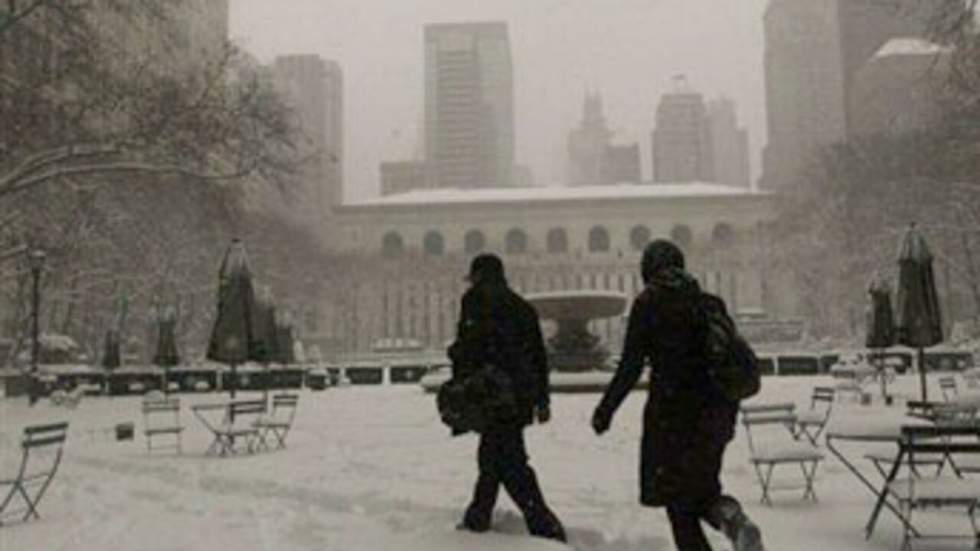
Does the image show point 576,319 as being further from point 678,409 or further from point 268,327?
point 678,409

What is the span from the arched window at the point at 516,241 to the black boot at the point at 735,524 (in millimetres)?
88027

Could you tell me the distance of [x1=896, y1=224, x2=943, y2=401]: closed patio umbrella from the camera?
1653cm

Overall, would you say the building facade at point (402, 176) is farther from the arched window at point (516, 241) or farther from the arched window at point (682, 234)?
the arched window at point (682, 234)

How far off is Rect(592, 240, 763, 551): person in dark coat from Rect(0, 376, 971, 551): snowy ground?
1.11 m

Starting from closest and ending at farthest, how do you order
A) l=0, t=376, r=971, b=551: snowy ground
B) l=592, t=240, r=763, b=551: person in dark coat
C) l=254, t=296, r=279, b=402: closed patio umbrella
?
l=592, t=240, r=763, b=551: person in dark coat
l=0, t=376, r=971, b=551: snowy ground
l=254, t=296, r=279, b=402: closed patio umbrella

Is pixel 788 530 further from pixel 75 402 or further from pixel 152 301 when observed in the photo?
pixel 152 301

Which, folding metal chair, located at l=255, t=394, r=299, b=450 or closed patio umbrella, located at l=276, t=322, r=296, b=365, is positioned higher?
closed patio umbrella, located at l=276, t=322, r=296, b=365

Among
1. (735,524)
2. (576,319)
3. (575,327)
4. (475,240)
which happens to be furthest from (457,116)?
(735,524)

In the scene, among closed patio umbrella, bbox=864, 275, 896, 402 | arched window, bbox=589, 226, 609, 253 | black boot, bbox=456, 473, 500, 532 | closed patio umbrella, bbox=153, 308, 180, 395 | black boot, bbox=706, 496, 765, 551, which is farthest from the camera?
arched window, bbox=589, 226, 609, 253

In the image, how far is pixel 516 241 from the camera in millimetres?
94125

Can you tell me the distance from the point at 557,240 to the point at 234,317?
253 ft

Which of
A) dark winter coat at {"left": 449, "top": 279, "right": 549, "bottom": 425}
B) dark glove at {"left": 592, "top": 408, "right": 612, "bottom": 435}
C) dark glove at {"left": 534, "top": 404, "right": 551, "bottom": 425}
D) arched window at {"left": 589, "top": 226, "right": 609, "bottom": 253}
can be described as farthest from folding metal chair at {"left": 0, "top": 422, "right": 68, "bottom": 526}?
arched window at {"left": 589, "top": 226, "right": 609, "bottom": 253}

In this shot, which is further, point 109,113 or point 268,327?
point 268,327

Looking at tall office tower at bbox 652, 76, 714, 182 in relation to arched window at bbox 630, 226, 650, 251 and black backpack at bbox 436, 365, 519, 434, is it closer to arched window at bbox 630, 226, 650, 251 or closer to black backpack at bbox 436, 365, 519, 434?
arched window at bbox 630, 226, 650, 251
